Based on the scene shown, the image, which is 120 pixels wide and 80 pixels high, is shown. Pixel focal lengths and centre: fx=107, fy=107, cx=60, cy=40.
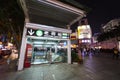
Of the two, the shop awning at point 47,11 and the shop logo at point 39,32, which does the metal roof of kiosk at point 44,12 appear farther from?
the shop logo at point 39,32

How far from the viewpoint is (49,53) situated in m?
12.8

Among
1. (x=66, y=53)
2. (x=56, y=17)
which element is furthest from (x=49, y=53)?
(x=56, y=17)

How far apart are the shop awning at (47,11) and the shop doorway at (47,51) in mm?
2539

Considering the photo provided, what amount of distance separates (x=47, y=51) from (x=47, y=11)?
18.8ft

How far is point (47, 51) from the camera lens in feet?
43.2

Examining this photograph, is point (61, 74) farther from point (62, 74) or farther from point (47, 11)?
point (47, 11)

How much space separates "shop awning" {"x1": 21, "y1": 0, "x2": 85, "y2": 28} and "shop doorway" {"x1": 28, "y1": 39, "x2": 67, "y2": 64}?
2.54 meters

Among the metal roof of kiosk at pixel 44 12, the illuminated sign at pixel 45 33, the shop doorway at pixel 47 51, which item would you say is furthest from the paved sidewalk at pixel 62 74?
the shop doorway at pixel 47 51

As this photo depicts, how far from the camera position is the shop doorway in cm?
1241

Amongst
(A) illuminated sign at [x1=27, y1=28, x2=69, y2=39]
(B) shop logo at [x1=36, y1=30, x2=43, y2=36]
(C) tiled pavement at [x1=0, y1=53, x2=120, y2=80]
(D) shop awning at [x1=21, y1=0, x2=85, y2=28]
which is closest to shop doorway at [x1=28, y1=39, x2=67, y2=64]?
(A) illuminated sign at [x1=27, y1=28, x2=69, y2=39]

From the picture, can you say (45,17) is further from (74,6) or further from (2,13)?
(2,13)

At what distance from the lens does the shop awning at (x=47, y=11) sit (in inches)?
288

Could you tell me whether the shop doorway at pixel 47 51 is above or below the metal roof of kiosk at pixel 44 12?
below

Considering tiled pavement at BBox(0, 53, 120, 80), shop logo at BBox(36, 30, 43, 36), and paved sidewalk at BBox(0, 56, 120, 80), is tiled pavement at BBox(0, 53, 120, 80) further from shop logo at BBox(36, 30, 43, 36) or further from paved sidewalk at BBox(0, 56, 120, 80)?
shop logo at BBox(36, 30, 43, 36)
